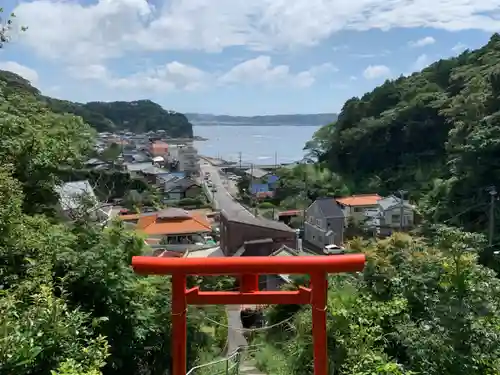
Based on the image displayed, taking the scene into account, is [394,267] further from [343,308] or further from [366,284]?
[343,308]

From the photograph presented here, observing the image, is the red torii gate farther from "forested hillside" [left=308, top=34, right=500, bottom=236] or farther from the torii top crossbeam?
"forested hillside" [left=308, top=34, right=500, bottom=236]

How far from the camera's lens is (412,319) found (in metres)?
5.70

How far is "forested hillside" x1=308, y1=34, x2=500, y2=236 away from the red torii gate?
54.2 ft

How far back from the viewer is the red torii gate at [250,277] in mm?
3727

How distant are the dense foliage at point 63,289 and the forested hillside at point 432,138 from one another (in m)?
15.4

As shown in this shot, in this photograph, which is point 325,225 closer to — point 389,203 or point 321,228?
point 321,228

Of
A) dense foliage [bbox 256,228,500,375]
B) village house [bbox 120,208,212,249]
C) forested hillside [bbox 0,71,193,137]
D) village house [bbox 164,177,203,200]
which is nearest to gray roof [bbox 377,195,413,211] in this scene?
village house [bbox 120,208,212,249]

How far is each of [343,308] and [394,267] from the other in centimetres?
114

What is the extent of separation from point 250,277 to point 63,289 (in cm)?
198

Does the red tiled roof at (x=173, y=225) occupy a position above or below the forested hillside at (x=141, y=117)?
below

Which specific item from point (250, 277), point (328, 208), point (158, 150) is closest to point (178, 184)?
point (328, 208)

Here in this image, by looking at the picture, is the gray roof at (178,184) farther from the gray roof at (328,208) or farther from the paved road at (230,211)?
the gray roof at (328,208)

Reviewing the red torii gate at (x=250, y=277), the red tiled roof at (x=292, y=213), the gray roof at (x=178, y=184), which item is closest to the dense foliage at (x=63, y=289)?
the red torii gate at (x=250, y=277)

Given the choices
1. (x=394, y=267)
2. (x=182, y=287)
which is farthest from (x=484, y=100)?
(x=182, y=287)
